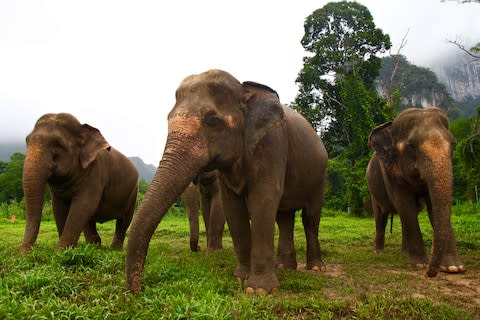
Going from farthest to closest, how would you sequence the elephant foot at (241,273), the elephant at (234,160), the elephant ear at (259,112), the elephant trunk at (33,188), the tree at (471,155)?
the tree at (471,155), the elephant trunk at (33,188), the elephant foot at (241,273), the elephant ear at (259,112), the elephant at (234,160)

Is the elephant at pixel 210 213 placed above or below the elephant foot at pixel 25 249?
above

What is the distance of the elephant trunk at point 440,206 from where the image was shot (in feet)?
16.2

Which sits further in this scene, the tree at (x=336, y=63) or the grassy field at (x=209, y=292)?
the tree at (x=336, y=63)

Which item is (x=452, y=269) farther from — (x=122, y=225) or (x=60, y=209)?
(x=122, y=225)

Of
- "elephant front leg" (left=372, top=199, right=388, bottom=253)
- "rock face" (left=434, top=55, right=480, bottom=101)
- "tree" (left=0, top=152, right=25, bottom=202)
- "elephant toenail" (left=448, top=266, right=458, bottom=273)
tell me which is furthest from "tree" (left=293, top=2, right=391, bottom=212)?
"rock face" (left=434, top=55, right=480, bottom=101)

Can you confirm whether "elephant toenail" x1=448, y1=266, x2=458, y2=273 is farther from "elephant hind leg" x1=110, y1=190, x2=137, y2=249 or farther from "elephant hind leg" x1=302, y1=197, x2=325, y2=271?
"elephant hind leg" x1=110, y1=190, x2=137, y2=249

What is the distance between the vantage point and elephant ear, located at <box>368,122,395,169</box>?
6.63 m

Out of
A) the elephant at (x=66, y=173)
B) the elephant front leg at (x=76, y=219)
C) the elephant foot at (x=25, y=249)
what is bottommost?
the elephant foot at (x=25, y=249)

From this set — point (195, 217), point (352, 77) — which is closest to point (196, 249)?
point (195, 217)

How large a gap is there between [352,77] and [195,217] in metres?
18.9

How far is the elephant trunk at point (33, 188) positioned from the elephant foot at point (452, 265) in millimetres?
5338

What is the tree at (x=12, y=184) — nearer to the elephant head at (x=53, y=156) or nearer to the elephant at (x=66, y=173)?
the elephant at (x=66, y=173)

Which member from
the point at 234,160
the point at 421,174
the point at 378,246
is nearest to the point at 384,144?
the point at 421,174

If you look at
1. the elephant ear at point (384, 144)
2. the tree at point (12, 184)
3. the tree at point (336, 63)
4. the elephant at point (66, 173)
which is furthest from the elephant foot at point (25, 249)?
the tree at point (12, 184)
